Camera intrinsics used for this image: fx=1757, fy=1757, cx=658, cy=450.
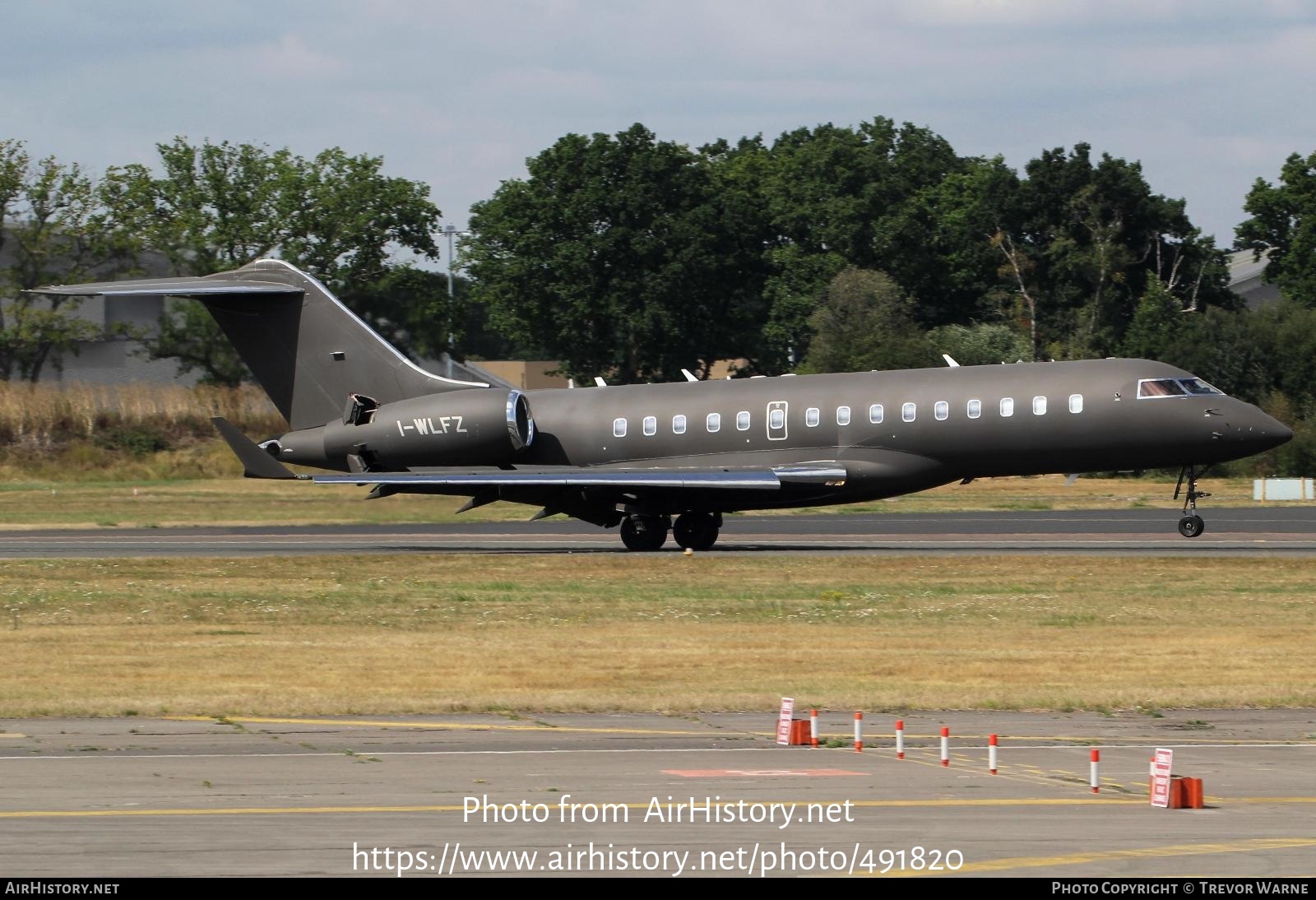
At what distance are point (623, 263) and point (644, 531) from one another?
59.8 meters

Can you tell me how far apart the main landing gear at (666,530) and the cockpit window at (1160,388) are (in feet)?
29.3

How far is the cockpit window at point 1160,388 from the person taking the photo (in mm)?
33969

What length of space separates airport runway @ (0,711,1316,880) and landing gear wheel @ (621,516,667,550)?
19.8m

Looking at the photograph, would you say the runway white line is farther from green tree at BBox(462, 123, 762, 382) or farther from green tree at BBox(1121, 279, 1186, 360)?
green tree at BBox(462, 123, 762, 382)

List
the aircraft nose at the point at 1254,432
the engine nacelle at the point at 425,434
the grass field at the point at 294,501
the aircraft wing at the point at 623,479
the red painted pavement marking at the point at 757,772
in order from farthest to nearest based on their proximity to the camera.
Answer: the grass field at the point at 294,501
the engine nacelle at the point at 425,434
the aircraft wing at the point at 623,479
the aircraft nose at the point at 1254,432
the red painted pavement marking at the point at 757,772

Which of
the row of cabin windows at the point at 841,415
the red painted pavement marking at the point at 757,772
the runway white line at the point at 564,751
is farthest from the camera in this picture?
the row of cabin windows at the point at 841,415

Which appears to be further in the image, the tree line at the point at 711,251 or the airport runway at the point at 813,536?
the tree line at the point at 711,251

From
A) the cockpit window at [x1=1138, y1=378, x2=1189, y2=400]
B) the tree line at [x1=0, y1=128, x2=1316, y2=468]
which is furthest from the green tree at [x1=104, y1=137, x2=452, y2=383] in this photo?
the cockpit window at [x1=1138, y1=378, x2=1189, y2=400]

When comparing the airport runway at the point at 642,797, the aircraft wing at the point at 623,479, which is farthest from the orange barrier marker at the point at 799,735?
the aircraft wing at the point at 623,479

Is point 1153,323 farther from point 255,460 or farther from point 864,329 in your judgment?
point 255,460

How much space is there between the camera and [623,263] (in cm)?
9538

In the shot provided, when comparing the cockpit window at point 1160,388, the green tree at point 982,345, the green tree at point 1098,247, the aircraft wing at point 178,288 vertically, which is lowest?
the cockpit window at point 1160,388

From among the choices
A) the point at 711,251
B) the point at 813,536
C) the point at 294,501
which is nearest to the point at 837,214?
the point at 711,251

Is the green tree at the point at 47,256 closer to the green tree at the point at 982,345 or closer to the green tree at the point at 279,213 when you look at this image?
the green tree at the point at 279,213
